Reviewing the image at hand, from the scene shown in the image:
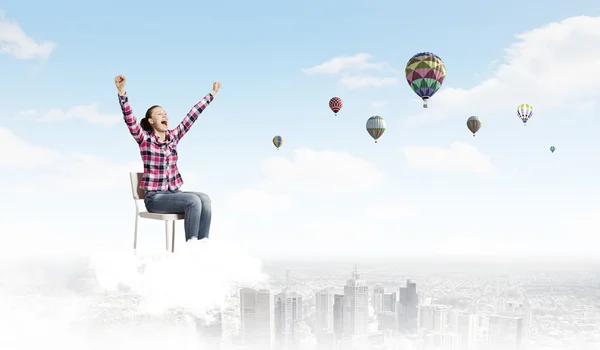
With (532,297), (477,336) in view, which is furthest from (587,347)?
(477,336)

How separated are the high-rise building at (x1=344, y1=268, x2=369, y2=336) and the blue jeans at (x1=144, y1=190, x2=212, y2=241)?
12854 mm

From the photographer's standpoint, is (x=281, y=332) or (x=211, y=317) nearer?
(x=211, y=317)

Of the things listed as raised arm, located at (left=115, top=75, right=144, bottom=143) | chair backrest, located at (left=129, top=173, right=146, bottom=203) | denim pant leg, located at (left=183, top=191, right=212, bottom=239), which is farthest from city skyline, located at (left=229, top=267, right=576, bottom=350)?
raised arm, located at (left=115, top=75, right=144, bottom=143)

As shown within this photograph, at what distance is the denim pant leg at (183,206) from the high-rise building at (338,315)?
12.9 meters

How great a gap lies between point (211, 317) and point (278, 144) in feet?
33.2

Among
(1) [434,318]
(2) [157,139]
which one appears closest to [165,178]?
(2) [157,139]

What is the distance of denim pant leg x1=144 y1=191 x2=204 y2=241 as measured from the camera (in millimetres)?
4594

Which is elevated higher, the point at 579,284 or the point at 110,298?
the point at 110,298

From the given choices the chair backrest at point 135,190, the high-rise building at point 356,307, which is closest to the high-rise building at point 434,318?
the high-rise building at point 356,307

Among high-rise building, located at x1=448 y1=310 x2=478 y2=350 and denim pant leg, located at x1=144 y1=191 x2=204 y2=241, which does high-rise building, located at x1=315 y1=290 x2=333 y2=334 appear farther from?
denim pant leg, located at x1=144 y1=191 x2=204 y2=241

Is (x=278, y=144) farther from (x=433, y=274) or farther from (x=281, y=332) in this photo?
(x=433, y=274)

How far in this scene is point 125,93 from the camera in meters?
4.33

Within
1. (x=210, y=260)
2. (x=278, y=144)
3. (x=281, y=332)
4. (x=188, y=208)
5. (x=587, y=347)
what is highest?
(x=278, y=144)

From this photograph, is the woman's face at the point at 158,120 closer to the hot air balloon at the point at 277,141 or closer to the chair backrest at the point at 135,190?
the chair backrest at the point at 135,190
